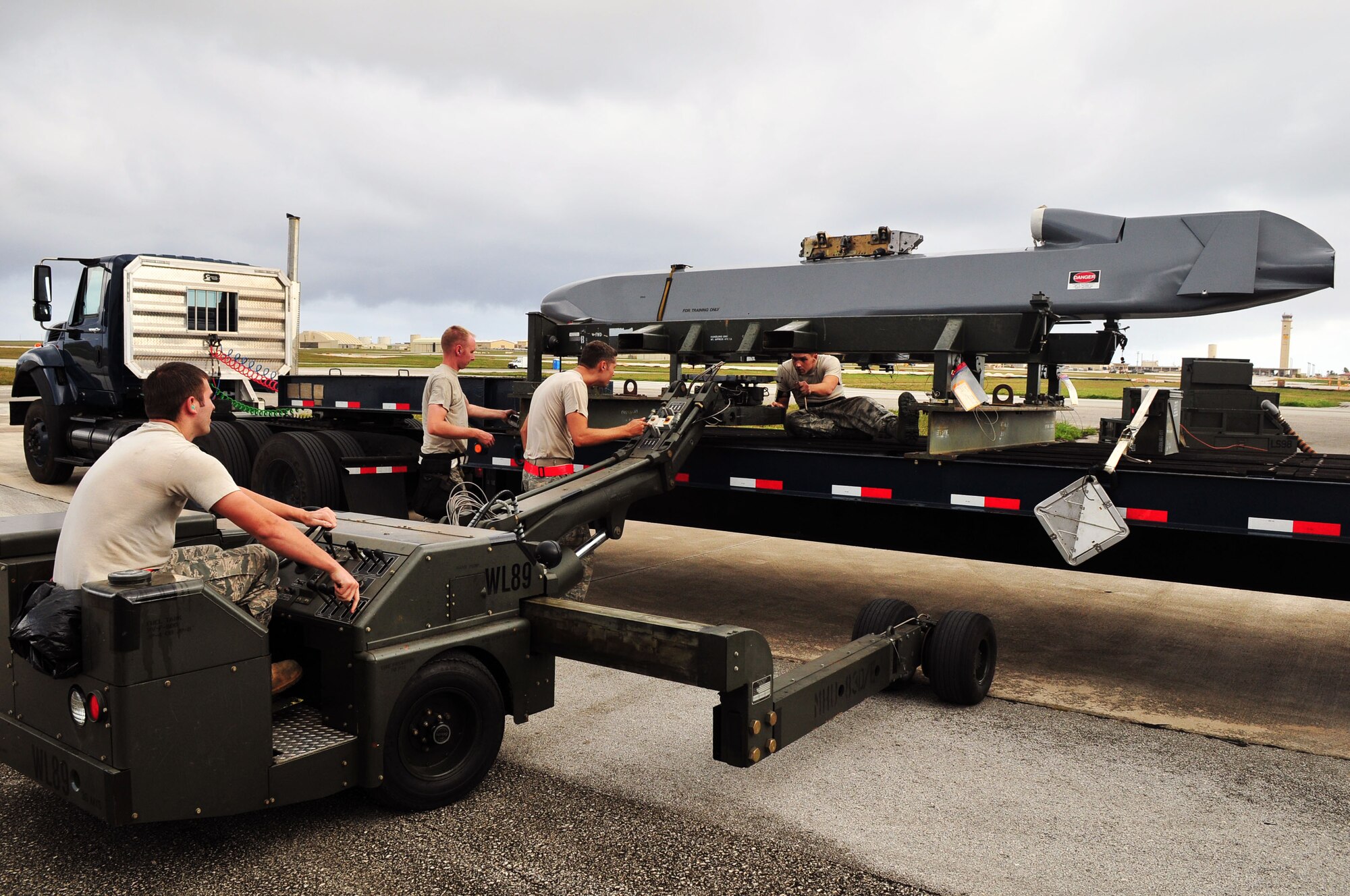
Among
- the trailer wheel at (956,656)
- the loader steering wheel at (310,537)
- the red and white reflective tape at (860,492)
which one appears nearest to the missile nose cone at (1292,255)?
the red and white reflective tape at (860,492)

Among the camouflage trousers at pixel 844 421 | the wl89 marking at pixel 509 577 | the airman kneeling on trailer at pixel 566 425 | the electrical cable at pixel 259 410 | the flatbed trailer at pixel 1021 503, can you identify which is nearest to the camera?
the wl89 marking at pixel 509 577

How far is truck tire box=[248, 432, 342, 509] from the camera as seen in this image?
902 cm

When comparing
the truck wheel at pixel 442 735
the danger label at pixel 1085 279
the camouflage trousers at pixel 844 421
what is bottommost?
the truck wheel at pixel 442 735

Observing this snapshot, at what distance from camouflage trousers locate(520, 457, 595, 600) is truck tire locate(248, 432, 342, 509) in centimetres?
343

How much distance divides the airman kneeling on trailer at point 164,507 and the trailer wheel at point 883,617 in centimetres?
281

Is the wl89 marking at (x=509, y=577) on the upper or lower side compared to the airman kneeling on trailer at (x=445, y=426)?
lower

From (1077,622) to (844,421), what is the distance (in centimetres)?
220

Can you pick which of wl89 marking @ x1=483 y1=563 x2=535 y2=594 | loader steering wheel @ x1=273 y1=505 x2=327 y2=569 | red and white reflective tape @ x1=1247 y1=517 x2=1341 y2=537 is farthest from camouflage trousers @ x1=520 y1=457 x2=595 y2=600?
red and white reflective tape @ x1=1247 y1=517 x2=1341 y2=537

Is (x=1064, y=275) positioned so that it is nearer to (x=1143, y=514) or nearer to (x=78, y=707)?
(x=1143, y=514)

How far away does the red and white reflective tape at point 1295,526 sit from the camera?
15.8 ft

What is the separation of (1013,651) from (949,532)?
3.27 feet

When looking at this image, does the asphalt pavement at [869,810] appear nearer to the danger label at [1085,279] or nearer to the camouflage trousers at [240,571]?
the camouflage trousers at [240,571]

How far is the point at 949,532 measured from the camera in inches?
242

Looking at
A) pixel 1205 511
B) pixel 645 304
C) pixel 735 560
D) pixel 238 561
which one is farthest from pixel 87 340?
pixel 1205 511
